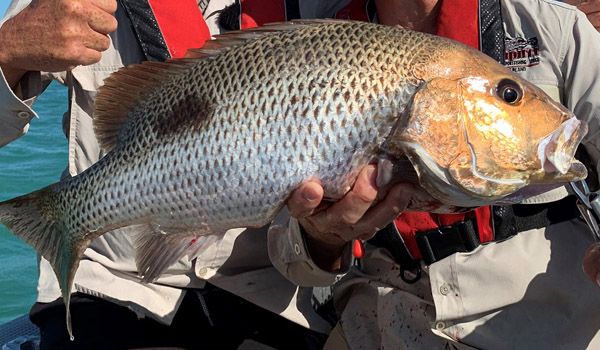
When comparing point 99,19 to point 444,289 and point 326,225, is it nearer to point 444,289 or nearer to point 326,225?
point 326,225

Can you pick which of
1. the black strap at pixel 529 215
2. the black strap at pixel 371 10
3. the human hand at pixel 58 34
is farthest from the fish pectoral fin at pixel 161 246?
the black strap at pixel 371 10

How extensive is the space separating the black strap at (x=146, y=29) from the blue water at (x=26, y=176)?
3.96 metres

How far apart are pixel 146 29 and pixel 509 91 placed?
1.38m

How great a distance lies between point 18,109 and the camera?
8.20 feet

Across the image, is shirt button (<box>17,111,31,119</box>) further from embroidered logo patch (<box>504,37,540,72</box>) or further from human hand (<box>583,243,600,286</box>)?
human hand (<box>583,243,600,286</box>)

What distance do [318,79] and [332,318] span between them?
1.42m

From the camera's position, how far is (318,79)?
1.99 m

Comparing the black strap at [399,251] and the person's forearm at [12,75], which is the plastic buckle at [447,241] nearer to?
the black strap at [399,251]

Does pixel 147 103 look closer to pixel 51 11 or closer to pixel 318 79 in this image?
pixel 51 11

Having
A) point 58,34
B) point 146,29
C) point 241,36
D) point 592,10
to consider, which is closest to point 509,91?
point 241,36

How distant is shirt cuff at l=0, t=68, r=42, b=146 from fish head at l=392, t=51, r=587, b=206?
127 cm

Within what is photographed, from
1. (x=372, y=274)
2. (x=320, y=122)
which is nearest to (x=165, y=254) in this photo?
(x=320, y=122)

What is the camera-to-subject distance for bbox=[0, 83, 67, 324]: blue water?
20.5 feet

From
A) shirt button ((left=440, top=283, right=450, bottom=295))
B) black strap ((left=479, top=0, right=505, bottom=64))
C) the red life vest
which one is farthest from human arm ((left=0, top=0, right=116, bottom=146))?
shirt button ((left=440, top=283, right=450, bottom=295))
